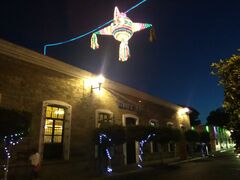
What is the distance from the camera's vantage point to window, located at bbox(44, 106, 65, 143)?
1084cm

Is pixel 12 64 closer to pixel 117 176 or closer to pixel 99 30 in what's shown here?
pixel 99 30

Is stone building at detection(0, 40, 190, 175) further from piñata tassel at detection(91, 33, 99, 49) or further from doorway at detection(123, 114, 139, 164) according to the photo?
piñata tassel at detection(91, 33, 99, 49)

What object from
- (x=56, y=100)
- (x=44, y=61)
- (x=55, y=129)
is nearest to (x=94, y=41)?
(x=44, y=61)

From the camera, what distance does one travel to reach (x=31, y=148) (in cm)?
971

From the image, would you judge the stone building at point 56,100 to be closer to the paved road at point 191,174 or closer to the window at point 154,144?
the paved road at point 191,174

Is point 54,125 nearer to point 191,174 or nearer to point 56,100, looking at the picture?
point 56,100

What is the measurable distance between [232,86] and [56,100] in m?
8.87

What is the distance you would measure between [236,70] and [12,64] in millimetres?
8913

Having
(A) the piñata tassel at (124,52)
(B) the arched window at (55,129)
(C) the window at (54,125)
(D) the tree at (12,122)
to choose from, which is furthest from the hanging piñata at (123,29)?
(D) the tree at (12,122)

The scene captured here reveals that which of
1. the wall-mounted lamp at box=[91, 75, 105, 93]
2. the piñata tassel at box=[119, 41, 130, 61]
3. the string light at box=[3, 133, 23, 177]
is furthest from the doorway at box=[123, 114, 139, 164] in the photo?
the string light at box=[3, 133, 23, 177]

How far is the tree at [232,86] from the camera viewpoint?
12.4 feet

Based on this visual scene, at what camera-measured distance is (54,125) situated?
11180 millimetres

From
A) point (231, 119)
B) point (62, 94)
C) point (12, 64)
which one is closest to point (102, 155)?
point (62, 94)

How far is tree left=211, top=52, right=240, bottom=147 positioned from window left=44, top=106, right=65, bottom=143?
8.67 metres
